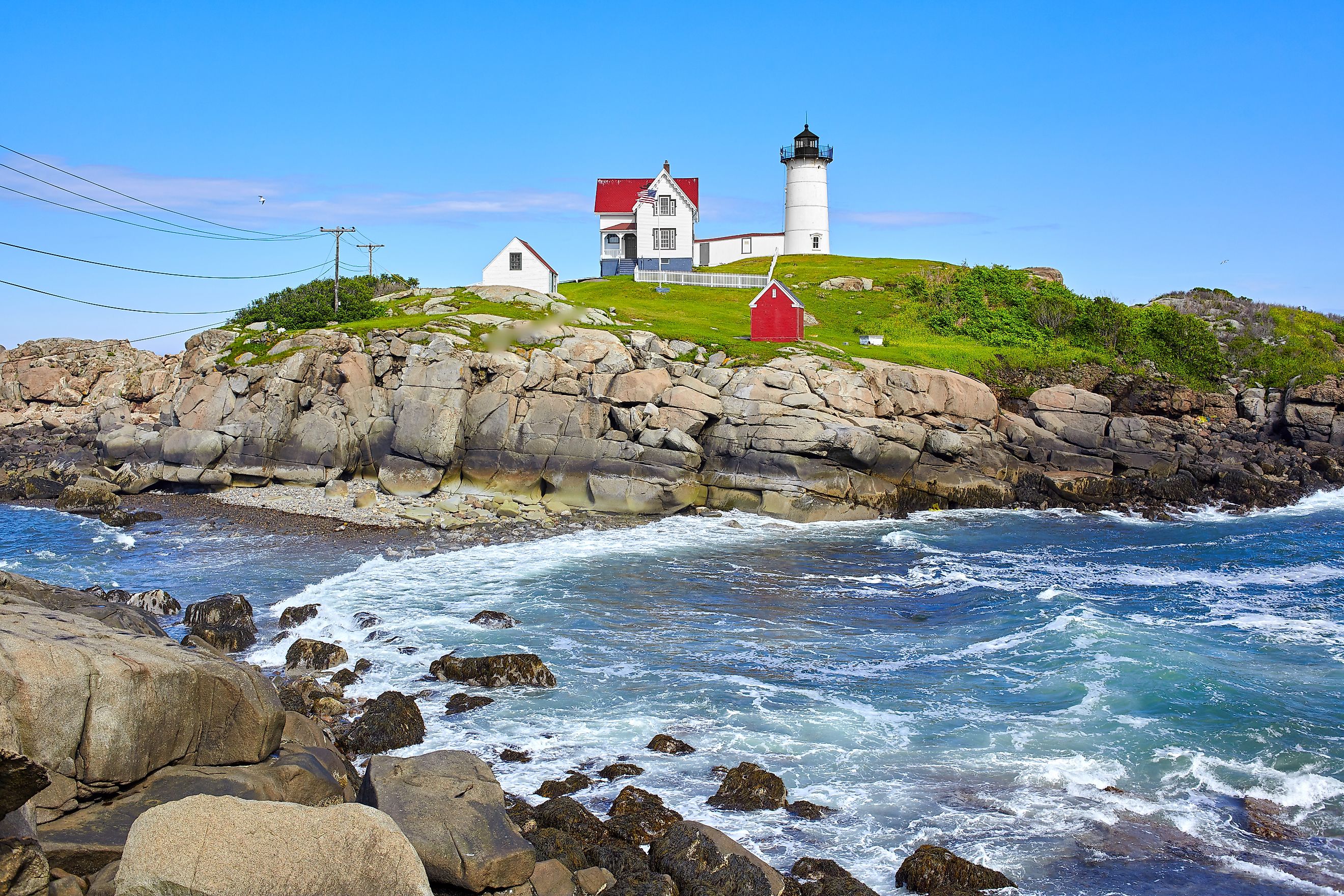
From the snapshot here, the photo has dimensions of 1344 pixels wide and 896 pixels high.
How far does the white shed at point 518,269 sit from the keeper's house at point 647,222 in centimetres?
1214

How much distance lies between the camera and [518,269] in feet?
188

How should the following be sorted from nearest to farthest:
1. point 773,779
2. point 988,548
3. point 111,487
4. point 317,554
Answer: point 773,779
point 317,554
point 988,548
point 111,487

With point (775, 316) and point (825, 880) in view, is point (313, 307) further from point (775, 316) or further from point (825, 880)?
point (825, 880)

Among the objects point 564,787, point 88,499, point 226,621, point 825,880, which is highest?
point 88,499

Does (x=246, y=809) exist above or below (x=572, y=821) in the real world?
above

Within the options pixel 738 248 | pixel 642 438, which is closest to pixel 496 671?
pixel 642 438

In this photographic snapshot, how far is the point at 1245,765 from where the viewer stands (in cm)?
1425

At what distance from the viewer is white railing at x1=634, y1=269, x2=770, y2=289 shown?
64250 mm

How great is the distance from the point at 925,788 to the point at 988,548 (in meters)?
18.0

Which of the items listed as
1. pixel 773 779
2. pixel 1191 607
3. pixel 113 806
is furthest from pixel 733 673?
pixel 1191 607

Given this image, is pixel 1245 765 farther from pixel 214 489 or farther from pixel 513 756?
pixel 214 489

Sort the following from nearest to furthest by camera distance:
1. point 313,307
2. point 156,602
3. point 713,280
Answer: point 156,602
point 313,307
point 713,280

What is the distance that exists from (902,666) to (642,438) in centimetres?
1860

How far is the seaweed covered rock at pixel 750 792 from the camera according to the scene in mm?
12758
